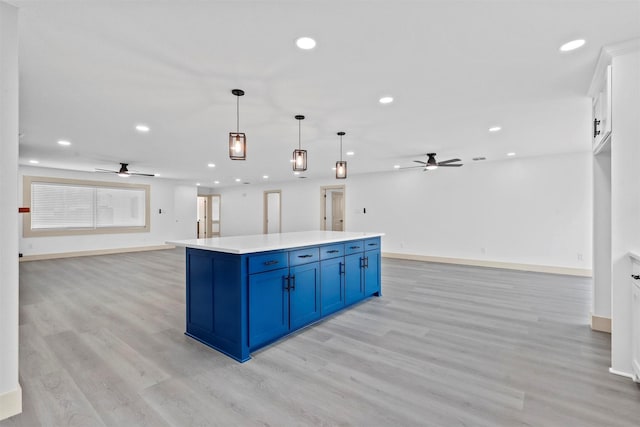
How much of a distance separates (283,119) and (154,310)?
9.70 ft

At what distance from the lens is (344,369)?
7.64 feet

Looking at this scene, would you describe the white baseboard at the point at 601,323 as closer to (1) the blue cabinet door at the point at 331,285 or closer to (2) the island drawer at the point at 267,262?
(1) the blue cabinet door at the point at 331,285

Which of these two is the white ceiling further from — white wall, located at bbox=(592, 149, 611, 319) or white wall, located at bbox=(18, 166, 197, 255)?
white wall, located at bbox=(18, 166, 197, 255)

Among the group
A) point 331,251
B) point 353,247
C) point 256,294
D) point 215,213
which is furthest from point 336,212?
point 256,294

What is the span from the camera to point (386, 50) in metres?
2.25

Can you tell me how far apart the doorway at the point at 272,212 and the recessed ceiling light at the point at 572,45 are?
29.9 ft

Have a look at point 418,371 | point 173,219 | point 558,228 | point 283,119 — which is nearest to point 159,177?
point 173,219

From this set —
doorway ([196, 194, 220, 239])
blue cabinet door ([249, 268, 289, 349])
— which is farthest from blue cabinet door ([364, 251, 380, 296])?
doorway ([196, 194, 220, 239])

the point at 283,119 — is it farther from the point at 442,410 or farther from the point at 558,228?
the point at 558,228

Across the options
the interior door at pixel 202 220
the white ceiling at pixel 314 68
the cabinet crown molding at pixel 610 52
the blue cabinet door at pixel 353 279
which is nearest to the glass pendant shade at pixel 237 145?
the white ceiling at pixel 314 68

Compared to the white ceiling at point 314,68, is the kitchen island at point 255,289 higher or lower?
lower

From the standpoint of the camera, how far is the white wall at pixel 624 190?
86.6 inches

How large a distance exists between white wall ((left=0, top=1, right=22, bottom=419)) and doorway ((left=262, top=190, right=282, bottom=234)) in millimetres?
8897

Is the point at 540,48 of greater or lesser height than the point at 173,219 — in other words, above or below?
above
